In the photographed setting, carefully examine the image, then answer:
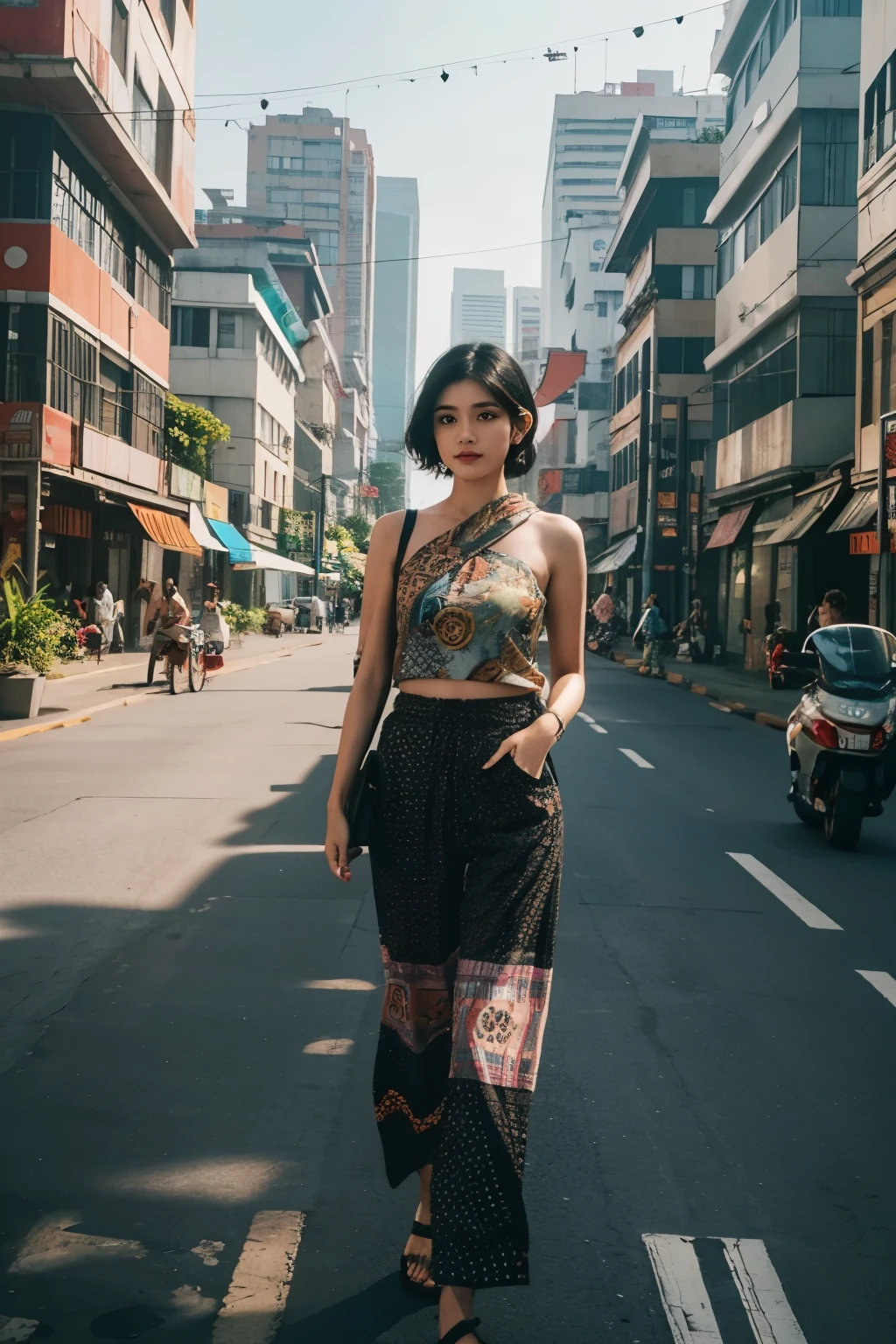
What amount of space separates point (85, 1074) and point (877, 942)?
3751 mm

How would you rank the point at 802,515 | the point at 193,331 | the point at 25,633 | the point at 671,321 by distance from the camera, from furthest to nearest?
1. the point at 193,331
2. the point at 671,321
3. the point at 802,515
4. the point at 25,633

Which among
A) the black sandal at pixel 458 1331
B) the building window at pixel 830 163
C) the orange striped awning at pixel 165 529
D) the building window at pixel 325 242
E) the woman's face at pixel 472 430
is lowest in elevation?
the black sandal at pixel 458 1331

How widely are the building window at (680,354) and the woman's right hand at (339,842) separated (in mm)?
53404

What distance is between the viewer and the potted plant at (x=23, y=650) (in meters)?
16.7

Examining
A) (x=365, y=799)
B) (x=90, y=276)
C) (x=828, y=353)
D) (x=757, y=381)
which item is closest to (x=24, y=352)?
(x=90, y=276)

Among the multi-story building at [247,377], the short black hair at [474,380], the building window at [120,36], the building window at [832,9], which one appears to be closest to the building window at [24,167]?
the building window at [120,36]

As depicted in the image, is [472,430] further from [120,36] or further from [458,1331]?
[120,36]

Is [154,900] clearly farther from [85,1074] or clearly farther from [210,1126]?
[210,1126]

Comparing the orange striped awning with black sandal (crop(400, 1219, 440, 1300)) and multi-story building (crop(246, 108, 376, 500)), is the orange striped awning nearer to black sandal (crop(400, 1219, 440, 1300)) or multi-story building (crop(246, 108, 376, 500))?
black sandal (crop(400, 1219, 440, 1300))

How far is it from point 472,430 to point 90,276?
97.4ft

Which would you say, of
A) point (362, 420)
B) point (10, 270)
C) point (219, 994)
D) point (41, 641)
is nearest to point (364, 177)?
point (362, 420)

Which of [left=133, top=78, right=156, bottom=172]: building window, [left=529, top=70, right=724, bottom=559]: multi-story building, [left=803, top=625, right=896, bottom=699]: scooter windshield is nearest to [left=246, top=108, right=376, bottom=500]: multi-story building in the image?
[left=529, top=70, right=724, bottom=559]: multi-story building

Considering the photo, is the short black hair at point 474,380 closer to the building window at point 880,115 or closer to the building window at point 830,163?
the building window at point 880,115

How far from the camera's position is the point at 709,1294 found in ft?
9.86
